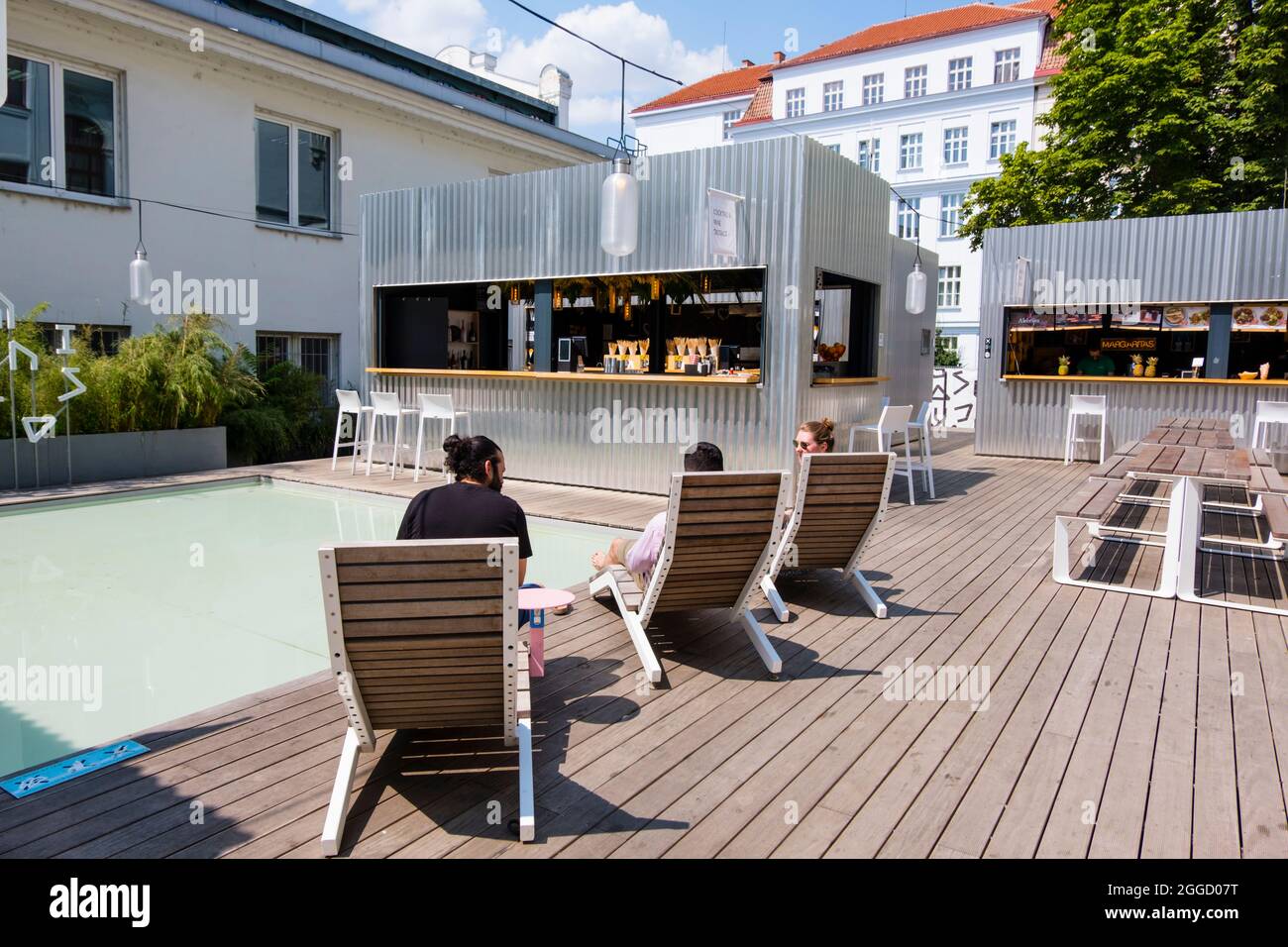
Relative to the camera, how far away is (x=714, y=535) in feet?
13.1

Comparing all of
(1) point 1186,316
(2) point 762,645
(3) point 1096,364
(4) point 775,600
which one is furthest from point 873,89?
(2) point 762,645

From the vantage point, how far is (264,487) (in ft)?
35.7

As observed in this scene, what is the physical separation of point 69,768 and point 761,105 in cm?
A: 4364

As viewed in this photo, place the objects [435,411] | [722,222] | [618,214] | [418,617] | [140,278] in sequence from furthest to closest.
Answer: [140,278] < [435,411] < [722,222] < [618,214] < [418,617]

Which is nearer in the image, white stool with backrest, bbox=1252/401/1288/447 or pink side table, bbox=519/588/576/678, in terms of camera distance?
pink side table, bbox=519/588/576/678

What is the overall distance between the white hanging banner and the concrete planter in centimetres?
697

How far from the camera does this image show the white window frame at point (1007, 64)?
34.2 meters

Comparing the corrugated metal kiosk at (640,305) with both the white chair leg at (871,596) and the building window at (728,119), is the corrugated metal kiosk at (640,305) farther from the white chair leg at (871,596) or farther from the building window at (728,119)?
the building window at (728,119)

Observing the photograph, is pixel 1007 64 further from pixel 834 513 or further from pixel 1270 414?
pixel 834 513

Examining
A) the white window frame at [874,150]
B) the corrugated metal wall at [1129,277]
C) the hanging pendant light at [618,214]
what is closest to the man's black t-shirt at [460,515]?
the hanging pendant light at [618,214]

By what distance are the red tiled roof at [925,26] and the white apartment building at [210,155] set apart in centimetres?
2589

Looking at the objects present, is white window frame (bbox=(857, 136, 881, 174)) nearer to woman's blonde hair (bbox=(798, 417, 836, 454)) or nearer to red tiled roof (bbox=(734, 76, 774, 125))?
red tiled roof (bbox=(734, 76, 774, 125))

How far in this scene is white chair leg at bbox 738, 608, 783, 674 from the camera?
414 cm

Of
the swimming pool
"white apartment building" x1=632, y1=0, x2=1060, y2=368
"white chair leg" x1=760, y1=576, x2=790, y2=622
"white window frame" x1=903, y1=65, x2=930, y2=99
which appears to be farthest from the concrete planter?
"white window frame" x1=903, y1=65, x2=930, y2=99
